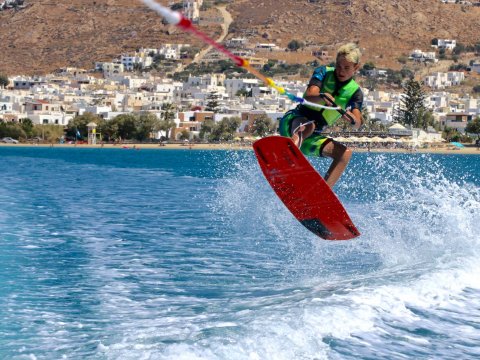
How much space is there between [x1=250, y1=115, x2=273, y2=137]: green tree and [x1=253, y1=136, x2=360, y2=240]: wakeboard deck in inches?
3303

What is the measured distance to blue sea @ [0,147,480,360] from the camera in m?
8.52

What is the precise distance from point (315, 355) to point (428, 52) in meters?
180

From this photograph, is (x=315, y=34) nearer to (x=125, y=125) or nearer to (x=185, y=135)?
(x=185, y=135)

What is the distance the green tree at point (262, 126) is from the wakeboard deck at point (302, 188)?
83.9 metres

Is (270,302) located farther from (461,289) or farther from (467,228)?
(467,228)

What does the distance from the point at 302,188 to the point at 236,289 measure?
1.57 m

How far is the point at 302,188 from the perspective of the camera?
11.8 metres

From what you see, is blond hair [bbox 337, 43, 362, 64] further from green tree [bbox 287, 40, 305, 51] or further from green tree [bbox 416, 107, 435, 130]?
green tree [bbox 287, 40, 305, 51]

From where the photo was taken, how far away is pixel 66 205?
24.9m

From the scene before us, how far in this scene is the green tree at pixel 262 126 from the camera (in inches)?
3851

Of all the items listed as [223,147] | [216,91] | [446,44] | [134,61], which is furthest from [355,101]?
[446,44]

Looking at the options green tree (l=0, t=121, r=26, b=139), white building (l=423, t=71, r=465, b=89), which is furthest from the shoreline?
white building (l=423, t=71, r=465, b=89)

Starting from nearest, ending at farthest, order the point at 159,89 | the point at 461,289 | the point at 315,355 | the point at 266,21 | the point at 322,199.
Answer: the point at 315,355 < the point at 461,289 < the point at 322,199 < the point at 159,89 < the point at 266,21

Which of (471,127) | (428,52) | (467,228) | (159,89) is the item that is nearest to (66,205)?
(467,228)
